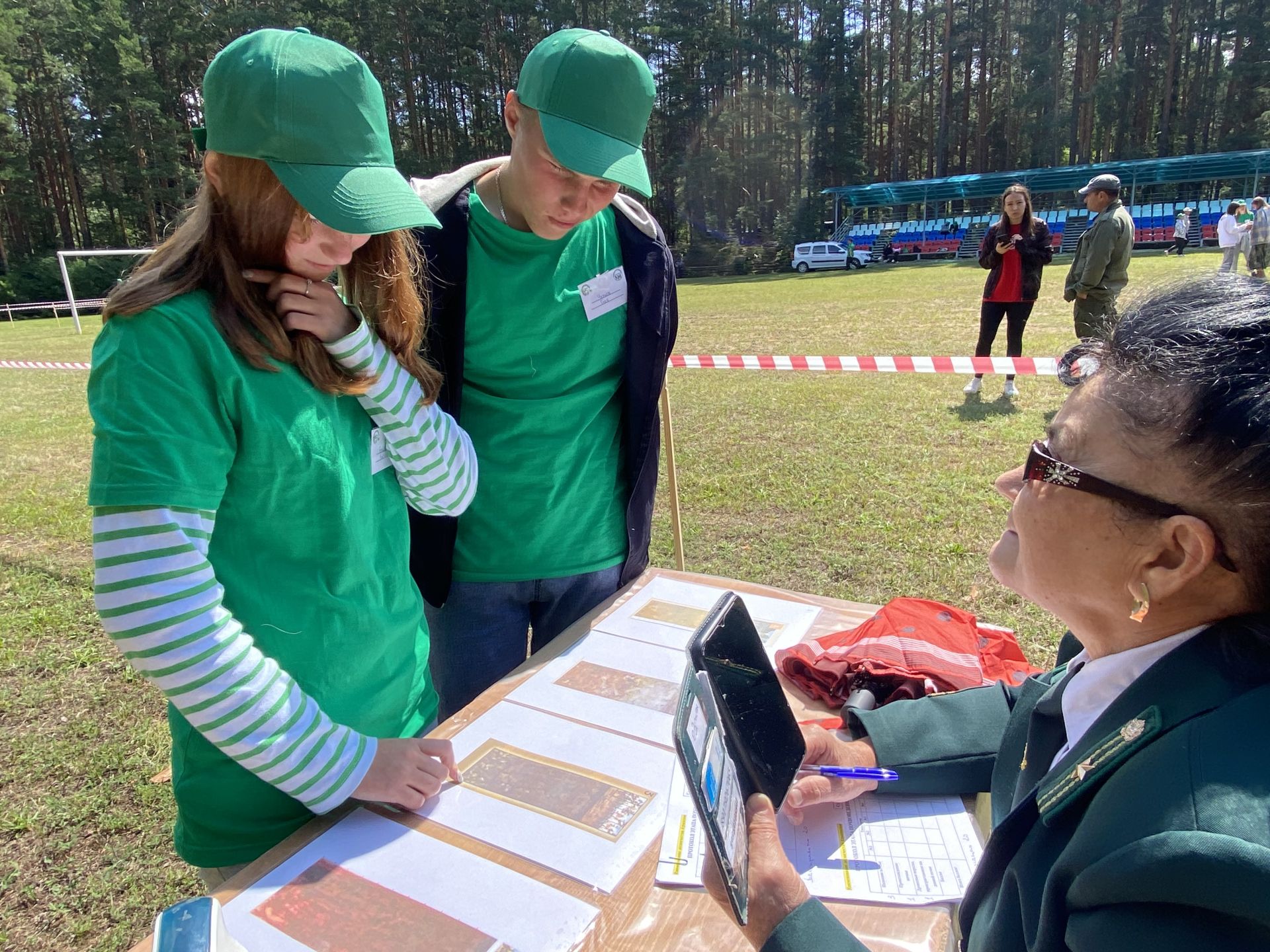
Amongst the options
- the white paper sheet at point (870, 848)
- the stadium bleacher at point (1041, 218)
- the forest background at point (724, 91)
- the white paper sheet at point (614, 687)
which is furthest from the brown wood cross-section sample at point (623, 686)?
the forest background at point (724, 91)

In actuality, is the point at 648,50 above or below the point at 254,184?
above

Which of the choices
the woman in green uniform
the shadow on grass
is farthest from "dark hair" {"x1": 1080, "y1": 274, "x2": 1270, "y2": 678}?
the shadow on grass

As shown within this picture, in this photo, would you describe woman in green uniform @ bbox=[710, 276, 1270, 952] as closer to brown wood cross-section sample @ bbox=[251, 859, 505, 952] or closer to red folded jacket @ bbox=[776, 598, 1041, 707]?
brown wood cross-section sample @ bbox=[251, 859, 505, 952]

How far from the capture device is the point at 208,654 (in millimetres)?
1061

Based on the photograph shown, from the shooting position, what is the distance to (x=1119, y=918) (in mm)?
685

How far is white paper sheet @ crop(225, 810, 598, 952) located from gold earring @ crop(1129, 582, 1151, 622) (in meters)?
0.79

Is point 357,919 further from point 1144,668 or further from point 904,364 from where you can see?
point 904,364

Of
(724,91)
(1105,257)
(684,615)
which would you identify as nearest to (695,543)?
(684,615)

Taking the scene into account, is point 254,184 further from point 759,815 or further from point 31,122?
point 31,122

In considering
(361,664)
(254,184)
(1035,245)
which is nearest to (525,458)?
(361,664)

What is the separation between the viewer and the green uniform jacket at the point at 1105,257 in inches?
287

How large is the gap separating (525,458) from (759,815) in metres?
1.06

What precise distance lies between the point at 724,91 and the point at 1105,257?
147 ft

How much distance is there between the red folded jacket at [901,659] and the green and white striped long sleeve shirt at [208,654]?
0.88 m
